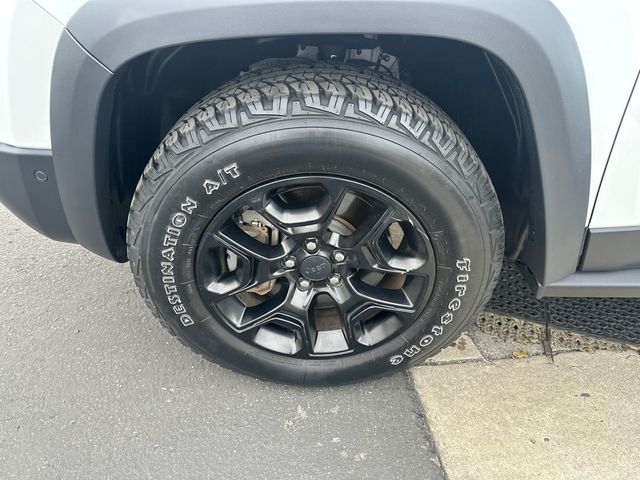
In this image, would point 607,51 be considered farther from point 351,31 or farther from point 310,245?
point 310,245

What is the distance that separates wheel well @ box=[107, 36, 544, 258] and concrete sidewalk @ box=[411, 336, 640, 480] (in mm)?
497

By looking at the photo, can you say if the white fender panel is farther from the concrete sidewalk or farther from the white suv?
the concrete sidewalk

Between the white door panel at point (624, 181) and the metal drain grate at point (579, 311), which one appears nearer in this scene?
the white door panel at point (624, 181)

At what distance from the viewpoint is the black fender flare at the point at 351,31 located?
4.41ft

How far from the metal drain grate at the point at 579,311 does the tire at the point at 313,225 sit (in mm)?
594

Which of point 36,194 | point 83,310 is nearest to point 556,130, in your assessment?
point 36,194

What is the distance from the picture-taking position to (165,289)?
5.71 feet

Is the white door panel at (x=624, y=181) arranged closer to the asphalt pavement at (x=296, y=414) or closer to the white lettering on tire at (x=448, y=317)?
the white lettering on tire at (x=448, y=317)

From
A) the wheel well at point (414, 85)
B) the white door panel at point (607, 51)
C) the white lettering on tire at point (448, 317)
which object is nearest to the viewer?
the white door panel at point (607, 51)

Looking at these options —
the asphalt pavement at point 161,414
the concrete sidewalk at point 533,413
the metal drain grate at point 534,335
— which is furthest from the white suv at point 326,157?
the metal drain grate at point 534,335

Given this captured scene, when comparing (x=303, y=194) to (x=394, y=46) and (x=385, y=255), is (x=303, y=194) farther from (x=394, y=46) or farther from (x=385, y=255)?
(x=394, y=46)

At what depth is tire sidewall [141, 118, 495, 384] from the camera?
150cm

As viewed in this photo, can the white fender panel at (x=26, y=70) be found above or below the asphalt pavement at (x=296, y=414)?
above

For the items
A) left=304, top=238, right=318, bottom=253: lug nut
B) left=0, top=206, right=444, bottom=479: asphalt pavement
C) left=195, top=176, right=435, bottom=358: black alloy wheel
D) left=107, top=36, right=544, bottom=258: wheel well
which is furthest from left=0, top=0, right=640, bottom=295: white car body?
left=0, top=206, right=444, bottom=479: asphalt pavement
